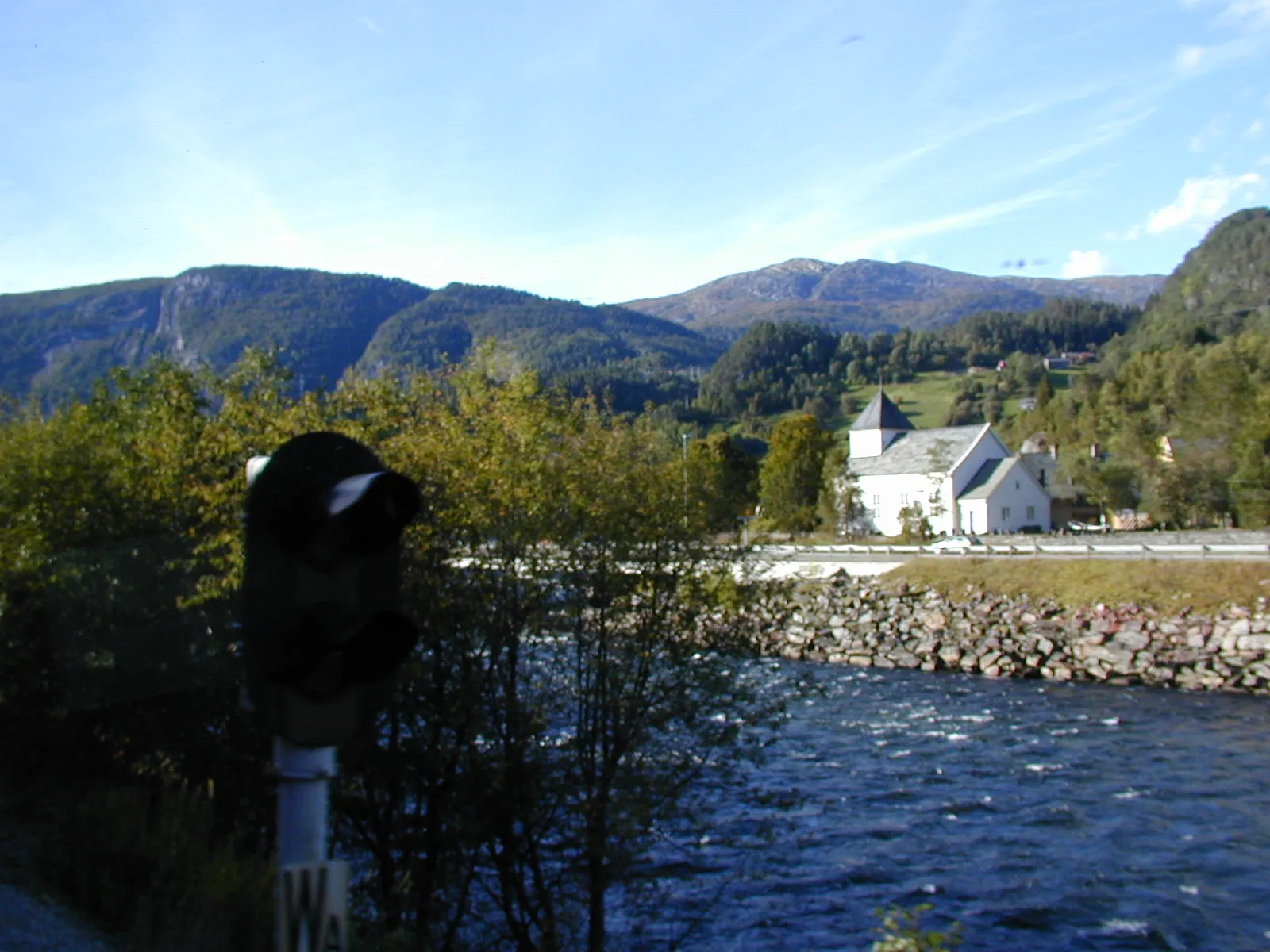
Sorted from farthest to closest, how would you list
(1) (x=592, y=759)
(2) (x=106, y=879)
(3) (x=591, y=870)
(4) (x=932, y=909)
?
(4) (x=932, y=909)
(1) (x=592, y=759)
(3) (x=591, y=870)
(2) (x=106, y=879)

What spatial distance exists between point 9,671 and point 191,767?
2001mm

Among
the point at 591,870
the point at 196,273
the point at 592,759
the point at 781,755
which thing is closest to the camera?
the point at 591,870

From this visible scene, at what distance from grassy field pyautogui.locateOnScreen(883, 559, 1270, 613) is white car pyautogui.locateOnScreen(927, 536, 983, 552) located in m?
3.37

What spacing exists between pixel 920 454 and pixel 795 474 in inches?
318

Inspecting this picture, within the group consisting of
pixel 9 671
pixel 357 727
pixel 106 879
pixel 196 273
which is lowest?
pixel 106 879

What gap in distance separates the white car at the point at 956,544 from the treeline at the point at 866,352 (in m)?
78.6

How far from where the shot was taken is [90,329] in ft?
452

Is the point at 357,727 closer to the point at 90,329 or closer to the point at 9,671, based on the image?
the point at 9,671

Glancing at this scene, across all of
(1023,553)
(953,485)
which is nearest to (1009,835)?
(1023,553)

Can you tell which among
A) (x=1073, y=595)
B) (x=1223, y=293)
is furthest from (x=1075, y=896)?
(x=1223, y=293)

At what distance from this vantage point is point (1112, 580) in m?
33.7

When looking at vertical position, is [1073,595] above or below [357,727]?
below

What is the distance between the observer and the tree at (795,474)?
6281 centimetres

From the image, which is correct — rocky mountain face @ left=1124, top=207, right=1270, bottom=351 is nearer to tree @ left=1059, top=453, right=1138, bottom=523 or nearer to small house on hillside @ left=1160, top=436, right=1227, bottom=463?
small house on hillside @ left=1160, top=436, right=1227, bottom=463
